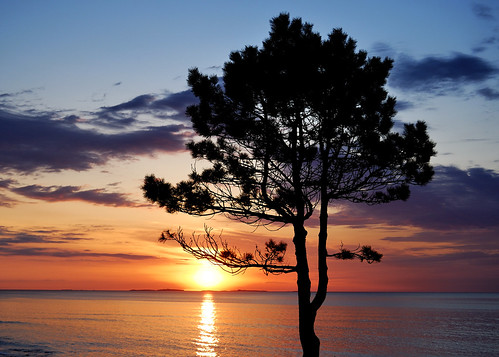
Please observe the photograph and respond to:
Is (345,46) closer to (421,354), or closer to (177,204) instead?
(177,204)

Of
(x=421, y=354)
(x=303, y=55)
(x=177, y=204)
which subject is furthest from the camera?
(x=421, y=354)

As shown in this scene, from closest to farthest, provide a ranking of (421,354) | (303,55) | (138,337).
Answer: (303,55)
(421,354)
(138,337)

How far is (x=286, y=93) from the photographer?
15164 mm

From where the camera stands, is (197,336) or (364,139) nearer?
(364,139)

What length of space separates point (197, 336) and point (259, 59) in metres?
41.4

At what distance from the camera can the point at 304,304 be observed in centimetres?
1511

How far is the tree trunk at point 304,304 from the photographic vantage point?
48.8 feet

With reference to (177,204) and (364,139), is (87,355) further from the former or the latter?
(364,139)

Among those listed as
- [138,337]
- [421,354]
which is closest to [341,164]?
[421,354]

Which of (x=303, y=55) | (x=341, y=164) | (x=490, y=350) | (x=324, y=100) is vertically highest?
(x=303, y=55)

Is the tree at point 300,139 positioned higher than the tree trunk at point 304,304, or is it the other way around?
the tree at point 300,139

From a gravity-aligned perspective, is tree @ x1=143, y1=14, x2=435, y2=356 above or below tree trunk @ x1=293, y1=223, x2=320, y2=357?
above

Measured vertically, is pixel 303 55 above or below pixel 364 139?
above

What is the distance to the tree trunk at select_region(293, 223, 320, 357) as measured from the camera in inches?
586
